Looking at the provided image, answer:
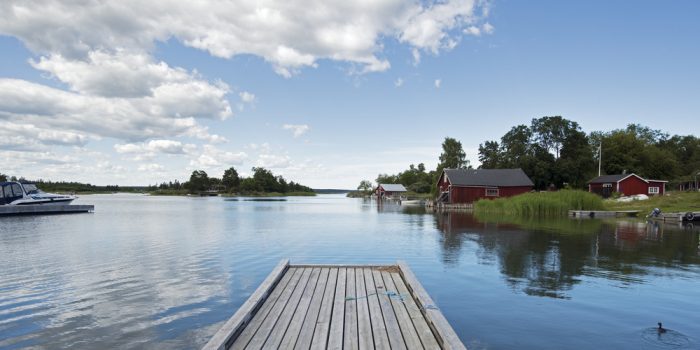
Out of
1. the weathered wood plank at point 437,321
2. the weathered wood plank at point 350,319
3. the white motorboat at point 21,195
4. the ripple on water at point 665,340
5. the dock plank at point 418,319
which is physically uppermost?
the white motorboat at point 21,195

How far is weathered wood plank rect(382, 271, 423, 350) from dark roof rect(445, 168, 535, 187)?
2244 inches

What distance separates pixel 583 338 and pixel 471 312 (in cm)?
265

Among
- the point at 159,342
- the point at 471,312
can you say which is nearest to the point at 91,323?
the point at 159,342

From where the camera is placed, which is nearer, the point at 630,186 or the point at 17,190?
the point at 17,190

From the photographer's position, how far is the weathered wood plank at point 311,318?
651cm

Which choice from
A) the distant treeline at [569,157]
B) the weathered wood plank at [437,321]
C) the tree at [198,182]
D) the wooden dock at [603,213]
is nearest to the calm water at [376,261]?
the weathered wood plank at [437,321]

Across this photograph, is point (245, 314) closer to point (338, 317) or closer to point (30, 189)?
point (338, 317)

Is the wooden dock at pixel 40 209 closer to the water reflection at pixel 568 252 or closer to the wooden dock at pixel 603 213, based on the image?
the water reflection at pixel 568 252

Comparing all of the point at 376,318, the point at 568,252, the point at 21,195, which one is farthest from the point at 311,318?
the point at 21,195

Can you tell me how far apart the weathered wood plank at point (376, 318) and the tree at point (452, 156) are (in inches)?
3879

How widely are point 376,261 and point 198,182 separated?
6220 inches

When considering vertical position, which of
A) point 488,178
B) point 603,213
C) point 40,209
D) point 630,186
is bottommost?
point 40,209

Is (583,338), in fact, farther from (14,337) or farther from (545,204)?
(545,204)

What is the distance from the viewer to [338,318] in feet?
25.6
